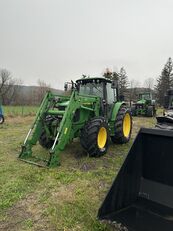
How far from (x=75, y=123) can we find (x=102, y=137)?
0.80 metres

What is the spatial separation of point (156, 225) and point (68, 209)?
121 centimetres

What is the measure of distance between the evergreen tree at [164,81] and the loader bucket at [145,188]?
38018 mm

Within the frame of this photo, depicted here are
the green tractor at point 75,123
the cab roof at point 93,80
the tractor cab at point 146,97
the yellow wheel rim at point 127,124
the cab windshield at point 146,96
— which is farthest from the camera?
the cab windshield at point 146,96

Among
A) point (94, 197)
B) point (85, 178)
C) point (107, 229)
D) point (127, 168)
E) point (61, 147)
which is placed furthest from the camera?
point (61, 147)

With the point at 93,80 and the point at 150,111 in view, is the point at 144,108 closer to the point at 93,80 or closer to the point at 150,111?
the point at 150,111

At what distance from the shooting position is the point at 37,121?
552 centimetres

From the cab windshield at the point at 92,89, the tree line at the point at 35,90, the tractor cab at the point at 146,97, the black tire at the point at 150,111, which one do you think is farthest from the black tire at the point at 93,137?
the tree line at the point at 35,90

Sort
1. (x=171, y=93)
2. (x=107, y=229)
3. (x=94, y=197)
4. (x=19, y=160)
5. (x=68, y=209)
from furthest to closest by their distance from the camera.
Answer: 1. (x=171, y=93)
2. (x=19, y=160)
3. (x=94, y=197)
4. (x=68, y=209)
5. (x=107, y=229)

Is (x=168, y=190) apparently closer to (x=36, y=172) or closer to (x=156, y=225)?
(x=156, y=225)

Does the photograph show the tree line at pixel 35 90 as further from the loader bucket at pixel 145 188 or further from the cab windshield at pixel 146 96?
the loader bucket at pixel 145 188

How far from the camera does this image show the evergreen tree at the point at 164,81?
130 ft

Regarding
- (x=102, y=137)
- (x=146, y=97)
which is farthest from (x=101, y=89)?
(x=146, y=97)

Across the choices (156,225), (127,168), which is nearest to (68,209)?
(127,168)

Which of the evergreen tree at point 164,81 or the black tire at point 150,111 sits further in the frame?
the evergreen tree at point 164,81
